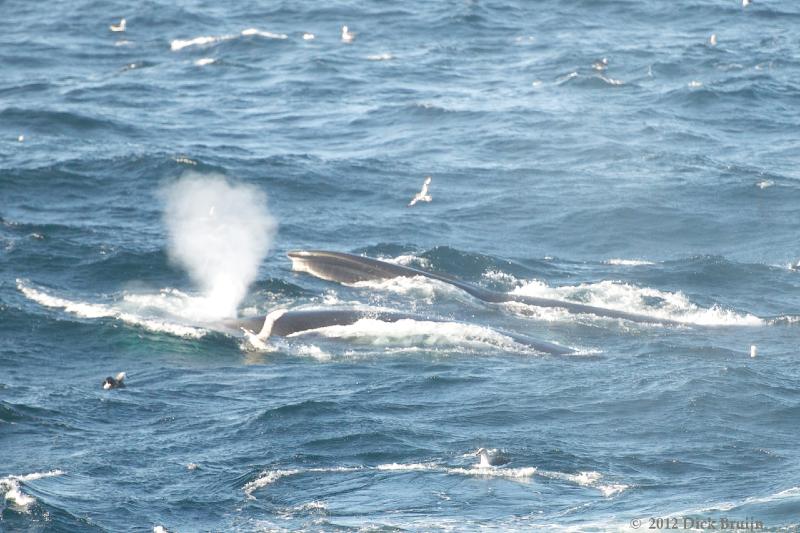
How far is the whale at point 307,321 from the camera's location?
31.7 m

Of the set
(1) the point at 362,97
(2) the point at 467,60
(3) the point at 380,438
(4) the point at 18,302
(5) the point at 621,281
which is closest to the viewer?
(3) the point at 380,438

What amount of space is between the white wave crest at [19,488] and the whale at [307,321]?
844cm

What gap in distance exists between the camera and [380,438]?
2519cm

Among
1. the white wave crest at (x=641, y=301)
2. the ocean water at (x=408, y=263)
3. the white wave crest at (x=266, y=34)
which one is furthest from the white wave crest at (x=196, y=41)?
the white wave crest at (x=641, y=301)

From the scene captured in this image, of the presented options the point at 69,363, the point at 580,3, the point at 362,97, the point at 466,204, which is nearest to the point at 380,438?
the point at 69,363

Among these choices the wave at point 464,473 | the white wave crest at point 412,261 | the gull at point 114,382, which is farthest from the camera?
the white wave crest at point 412,261

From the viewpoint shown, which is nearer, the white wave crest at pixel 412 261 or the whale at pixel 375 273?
the whale at pixel 375 273

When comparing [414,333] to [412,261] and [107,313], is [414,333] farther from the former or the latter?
[412,261]

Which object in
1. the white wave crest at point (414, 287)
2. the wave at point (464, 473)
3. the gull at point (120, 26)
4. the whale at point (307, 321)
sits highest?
the wave at point (464, 473)

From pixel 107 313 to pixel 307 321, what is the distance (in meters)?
5.07

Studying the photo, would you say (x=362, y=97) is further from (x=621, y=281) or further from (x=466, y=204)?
(x=621, y=281)

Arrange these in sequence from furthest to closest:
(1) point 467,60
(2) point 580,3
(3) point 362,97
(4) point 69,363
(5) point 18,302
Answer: (2) point 580,3 < (1) point 467,60 < (3) point 362,97 < (5) point 18,302 < (4) point 69,363

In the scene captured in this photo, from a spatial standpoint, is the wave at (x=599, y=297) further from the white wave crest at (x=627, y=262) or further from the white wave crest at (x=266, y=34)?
the white wave crest at (x=266, y=34)

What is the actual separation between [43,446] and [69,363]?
5561mm
